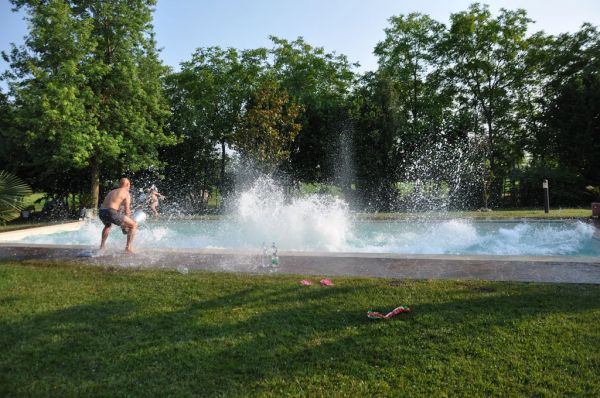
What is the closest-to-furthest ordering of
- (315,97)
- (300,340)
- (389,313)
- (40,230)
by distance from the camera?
(300,340) → (389,313) → (40,230) → (315,97)

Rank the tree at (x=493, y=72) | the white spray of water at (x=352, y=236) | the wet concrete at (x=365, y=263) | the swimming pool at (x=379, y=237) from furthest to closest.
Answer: the tree at (x=493, y=72) → the white spray of water at (x=352, y=236) → the swimming pool at (x=379, y=237) → the wet concrete at (x=365, y=263)

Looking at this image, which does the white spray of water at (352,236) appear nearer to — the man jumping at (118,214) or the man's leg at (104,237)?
the man's leg at (104,237)

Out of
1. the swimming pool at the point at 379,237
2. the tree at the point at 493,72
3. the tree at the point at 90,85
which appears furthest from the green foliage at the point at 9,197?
the tree at the point at 493,72

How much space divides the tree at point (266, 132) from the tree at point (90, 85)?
3.93 meters

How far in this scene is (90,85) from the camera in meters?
18.7

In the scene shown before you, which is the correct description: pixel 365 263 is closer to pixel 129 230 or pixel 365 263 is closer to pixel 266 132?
→ pixel 129 230

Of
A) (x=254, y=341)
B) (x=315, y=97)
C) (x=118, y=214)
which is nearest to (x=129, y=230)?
(x=118, y=214)

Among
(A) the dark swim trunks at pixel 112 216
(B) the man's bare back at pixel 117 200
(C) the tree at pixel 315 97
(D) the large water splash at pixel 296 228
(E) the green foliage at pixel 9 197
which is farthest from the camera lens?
(C) the tree at pixel 315 97

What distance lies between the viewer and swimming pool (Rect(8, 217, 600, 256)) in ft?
33.2

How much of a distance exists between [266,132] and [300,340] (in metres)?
18.2

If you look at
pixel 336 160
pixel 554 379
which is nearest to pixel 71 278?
pixel 554 379

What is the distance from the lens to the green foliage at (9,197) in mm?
12312

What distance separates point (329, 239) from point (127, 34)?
49.9 feet

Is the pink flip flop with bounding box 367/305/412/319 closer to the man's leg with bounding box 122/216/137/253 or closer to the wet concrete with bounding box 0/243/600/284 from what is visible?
the wet concrete with bounding box 0/243/600/284
